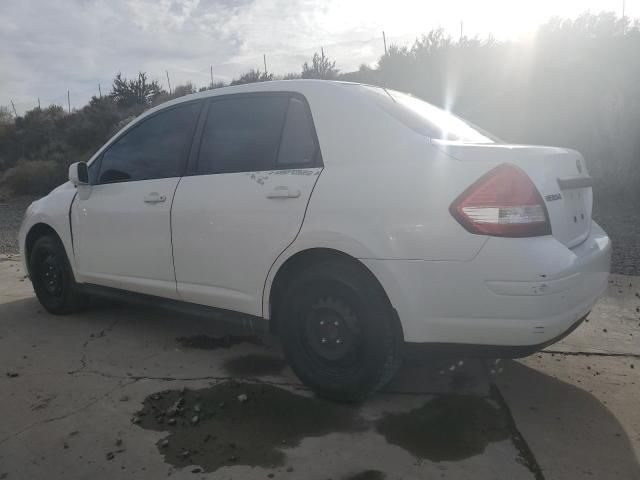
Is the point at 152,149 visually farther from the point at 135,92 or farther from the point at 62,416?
the point at 135,92

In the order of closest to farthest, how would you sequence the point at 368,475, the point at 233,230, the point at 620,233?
the point at 368,475
the point at 233,230
the point at 620,233

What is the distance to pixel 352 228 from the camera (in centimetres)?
285

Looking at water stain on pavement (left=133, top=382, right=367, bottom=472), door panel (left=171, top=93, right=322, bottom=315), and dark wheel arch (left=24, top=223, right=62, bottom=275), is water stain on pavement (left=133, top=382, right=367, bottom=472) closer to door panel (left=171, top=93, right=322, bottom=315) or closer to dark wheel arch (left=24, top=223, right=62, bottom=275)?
door panel (left=171, top=93, right=322, bottom=315)

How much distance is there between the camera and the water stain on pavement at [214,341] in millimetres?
4129

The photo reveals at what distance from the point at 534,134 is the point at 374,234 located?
340 inches

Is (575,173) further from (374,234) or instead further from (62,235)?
(62,235)

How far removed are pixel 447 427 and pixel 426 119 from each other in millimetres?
1748

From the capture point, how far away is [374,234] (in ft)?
9.14

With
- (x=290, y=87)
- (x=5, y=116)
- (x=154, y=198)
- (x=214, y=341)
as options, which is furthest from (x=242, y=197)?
(x=5, y=116)

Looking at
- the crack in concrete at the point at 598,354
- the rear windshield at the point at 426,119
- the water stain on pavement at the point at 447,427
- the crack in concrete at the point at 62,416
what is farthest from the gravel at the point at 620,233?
the crack in concrete at the point at 62,416

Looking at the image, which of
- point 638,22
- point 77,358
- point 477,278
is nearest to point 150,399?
point 77,358

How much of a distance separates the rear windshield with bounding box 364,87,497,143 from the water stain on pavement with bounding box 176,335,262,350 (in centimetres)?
205

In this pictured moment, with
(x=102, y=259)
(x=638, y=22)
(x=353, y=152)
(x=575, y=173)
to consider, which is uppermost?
(x=638, y=22)

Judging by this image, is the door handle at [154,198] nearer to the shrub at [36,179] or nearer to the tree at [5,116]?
the shrub at [36,179]
